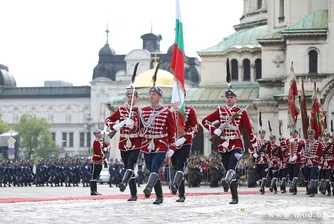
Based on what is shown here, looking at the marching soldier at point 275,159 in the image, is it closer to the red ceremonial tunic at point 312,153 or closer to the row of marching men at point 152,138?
the red ceremonial tunic at point 312,153

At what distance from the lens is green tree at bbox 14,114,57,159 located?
445 ft

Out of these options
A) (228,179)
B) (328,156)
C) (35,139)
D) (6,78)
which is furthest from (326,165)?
(6,78)

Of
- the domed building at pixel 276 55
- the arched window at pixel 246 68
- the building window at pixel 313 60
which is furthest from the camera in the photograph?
the arched window at pixel 246 68

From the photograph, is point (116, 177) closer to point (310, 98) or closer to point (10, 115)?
point (310, 98)

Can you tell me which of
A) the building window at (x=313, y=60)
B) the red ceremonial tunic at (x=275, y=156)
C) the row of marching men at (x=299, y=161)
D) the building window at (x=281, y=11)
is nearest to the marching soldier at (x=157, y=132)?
the row of marching men at (x=299, y=161)

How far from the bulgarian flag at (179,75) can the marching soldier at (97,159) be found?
4.79 meters

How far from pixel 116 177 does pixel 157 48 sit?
10964cm

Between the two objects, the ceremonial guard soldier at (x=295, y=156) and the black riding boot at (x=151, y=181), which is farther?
the ceremonial guard soldier at (x=295, y=156)

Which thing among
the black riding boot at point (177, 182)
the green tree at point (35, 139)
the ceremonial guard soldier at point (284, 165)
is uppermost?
the green tree at point (35, 139)

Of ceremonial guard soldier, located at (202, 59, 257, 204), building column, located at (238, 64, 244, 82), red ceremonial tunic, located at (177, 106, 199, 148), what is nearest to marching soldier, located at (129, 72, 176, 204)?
ceremonial guard soldier, located at (202, 59, 257, 204)

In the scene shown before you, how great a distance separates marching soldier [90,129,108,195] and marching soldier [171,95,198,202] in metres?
5.20

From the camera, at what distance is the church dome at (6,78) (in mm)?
162375

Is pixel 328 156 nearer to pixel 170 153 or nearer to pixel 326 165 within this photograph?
pixel 326 165

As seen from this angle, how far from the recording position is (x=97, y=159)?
84.0 ft
